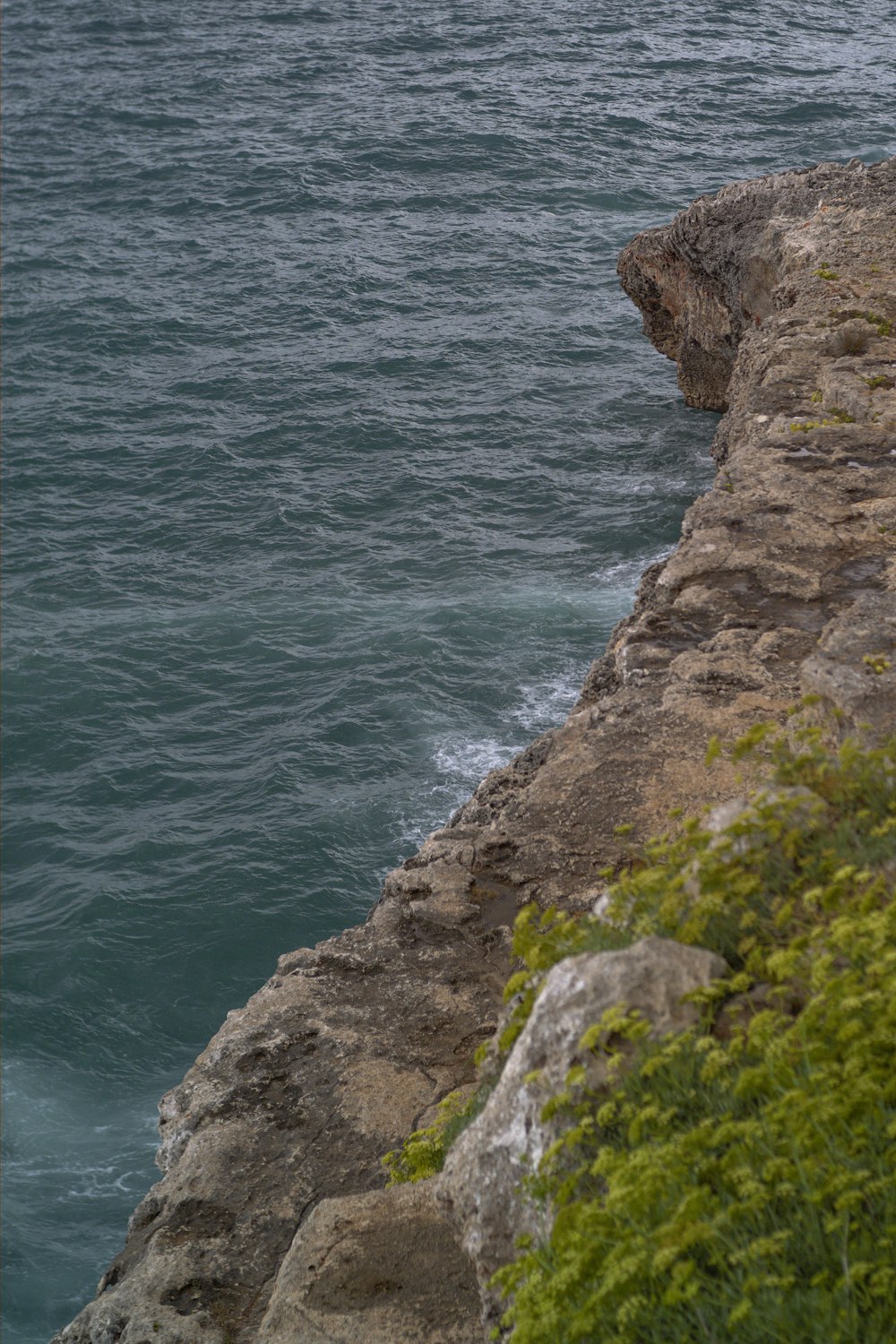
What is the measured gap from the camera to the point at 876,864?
207 inches

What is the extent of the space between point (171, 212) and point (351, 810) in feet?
89.8

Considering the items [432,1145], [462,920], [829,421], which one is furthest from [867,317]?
[432,1145]

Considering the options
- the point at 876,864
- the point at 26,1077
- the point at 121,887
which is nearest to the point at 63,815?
the point at 121,887

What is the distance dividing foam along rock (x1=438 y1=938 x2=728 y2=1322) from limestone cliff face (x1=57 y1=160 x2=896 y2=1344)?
2.64ft

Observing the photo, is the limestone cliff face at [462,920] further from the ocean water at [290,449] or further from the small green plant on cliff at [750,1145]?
the ocean water at [290,449]

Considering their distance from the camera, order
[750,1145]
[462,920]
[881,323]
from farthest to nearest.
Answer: [881,323] < [462,920] < [750,1145]

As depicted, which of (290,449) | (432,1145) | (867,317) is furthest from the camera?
(290,449)

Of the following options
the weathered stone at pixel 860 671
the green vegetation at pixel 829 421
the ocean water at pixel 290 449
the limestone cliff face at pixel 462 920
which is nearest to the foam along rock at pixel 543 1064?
the limestone cliff face at pixel 462 920

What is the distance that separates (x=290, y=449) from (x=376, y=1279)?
27.0 m

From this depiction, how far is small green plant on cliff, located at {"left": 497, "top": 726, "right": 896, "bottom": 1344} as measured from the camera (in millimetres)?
3904

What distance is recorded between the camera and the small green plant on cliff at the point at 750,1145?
390cm

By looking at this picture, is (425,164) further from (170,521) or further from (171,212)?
(170,521)

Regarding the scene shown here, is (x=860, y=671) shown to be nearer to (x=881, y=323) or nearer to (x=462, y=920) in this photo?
(x=462, y=920)

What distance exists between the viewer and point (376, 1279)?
18.5 feet
